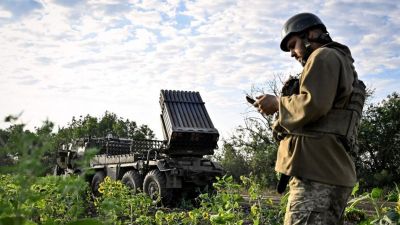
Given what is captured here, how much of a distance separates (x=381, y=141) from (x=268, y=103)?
2143 cm

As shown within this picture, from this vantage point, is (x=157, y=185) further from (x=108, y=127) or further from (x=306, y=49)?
(x=108, y=127)

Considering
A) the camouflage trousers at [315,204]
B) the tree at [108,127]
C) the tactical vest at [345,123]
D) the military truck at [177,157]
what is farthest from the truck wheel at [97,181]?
the tree at [108,127]

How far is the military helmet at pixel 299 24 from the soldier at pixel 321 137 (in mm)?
213

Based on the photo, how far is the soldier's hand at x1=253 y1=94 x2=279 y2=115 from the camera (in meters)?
3.21

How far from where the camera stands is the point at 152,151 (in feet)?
48.0

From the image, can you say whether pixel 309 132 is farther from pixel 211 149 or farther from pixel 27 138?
pixel 211 149

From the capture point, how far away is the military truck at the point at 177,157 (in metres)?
13.5

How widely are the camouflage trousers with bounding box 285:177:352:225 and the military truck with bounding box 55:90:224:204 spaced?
34.1ft

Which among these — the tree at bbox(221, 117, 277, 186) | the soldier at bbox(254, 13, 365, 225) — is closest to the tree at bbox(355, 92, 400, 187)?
the tree at bbox(221, 117, 277, 186)

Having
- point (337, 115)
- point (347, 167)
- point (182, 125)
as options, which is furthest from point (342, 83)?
point (182, 125)

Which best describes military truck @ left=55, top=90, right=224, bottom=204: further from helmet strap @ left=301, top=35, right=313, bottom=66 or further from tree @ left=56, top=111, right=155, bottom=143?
tree @ left=56, top=111, right=155, bottom=143

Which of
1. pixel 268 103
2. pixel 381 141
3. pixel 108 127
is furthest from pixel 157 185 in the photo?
pixel 108 127

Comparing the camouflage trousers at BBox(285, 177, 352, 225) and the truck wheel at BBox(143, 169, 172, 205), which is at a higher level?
the truck wheel at BBox(143, 169, 172, 205)

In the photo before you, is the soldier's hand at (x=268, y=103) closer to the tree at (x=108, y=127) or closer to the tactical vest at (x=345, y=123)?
the tactical vest at (x=345, y=123)
